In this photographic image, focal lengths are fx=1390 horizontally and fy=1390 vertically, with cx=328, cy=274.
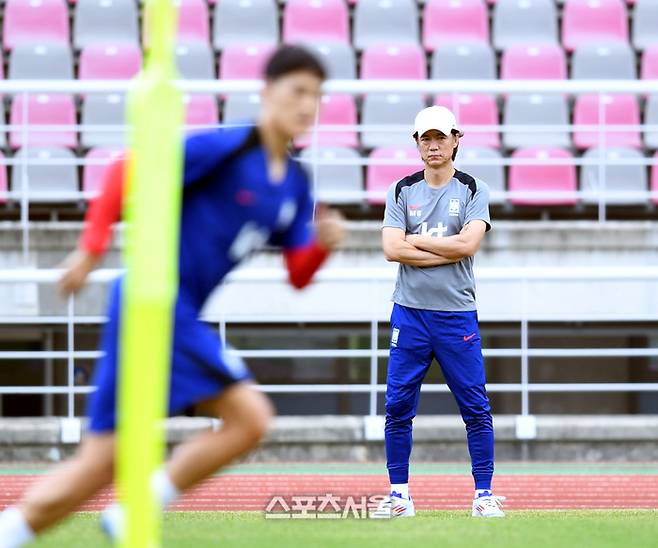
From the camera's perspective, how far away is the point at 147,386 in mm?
2867

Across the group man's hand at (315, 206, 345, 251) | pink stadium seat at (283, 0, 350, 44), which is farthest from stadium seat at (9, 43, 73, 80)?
man's hand at (315, 206, 345, 251)

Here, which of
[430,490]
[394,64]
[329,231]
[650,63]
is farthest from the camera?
[650,63]

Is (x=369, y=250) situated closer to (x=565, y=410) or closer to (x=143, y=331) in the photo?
(x=565, y=410)

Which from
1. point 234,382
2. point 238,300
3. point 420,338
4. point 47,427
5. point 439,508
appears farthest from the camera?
point 238,300

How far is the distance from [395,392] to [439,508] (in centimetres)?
89

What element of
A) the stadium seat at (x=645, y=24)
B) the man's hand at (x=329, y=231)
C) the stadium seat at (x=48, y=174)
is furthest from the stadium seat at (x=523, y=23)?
the man's hand at (x=329, y=231)

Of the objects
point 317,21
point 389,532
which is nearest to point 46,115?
point 317,21

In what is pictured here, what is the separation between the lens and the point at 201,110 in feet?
39.9

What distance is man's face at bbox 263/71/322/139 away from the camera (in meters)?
3.98

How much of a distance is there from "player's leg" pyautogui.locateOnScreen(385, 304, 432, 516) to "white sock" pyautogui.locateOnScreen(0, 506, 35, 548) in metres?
2.93

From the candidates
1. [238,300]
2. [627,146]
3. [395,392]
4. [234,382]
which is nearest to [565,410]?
[627,146]

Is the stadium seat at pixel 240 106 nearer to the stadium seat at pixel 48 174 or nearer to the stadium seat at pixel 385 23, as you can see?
the stadium seat at pixel 48 174

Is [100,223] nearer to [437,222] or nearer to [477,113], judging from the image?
[437,222]

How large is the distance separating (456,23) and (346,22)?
1.09 m
